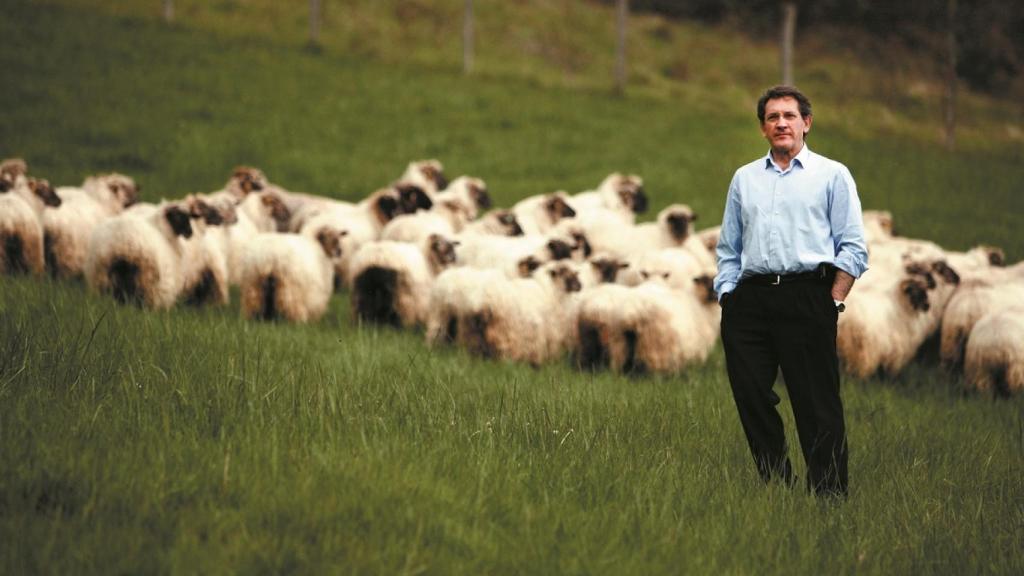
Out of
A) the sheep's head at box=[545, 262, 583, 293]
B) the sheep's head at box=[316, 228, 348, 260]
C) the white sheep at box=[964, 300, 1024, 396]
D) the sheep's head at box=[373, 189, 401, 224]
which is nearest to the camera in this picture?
the white sheep at box=[964, 300, 1024, 396]

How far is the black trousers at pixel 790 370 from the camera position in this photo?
16.8ft

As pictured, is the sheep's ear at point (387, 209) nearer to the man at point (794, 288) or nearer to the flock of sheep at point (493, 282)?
the flock of sheep at point (493, 282)

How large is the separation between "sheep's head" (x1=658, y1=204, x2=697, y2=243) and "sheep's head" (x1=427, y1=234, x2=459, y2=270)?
3154 millimetres

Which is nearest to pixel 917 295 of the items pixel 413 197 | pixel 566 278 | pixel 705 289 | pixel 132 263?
pixel 705 289

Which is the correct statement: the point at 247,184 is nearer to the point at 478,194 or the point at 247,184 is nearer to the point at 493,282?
the point at 478,194

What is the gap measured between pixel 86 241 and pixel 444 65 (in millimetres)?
16071

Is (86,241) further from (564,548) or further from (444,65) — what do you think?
(444,65)

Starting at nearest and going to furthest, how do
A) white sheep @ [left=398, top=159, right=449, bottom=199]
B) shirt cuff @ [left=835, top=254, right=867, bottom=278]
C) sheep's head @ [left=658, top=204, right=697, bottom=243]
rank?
shirt cuff @ [left=835, top=254, right=867, bottom=278] → sheep's head @ [left=658, top=204, right=697, bottom=243] → white sheep @ [left=398, top=159, right=449, bottom=199]

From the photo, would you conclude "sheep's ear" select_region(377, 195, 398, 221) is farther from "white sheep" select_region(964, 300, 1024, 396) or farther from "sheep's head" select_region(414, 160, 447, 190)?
Result: "white sheep" select_region(964, 300, 1024, 396)

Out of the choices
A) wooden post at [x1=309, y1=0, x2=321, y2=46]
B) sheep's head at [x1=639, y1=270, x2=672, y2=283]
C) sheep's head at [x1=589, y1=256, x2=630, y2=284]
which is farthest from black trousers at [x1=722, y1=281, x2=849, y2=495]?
wooden post at [x1=309, y1=0, x2=321, y2=46]

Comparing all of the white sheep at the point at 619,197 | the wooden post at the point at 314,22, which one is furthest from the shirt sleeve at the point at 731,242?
the wooden post at the point at 314,22

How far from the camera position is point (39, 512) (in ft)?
13.1

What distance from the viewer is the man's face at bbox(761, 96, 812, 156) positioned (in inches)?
204

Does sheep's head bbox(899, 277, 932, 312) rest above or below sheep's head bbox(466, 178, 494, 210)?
below
